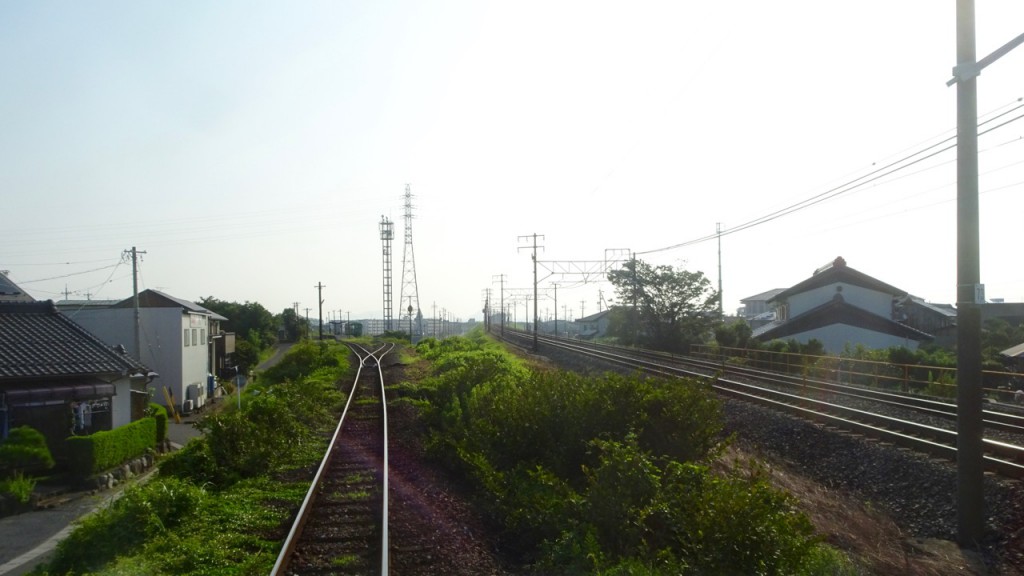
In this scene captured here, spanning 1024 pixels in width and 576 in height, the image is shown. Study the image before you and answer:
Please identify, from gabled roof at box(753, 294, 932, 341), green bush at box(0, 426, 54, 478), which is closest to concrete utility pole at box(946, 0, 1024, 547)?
green bush at box(0, 426, 54, 478)

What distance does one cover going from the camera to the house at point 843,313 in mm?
42000

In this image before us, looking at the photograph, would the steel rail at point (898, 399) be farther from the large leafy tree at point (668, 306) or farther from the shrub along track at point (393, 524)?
the large leafy tree at point (668, 306)

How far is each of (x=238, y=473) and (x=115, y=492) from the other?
783 cm

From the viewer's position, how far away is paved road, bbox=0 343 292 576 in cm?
1113

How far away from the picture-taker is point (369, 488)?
410 inches

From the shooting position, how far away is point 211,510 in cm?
923

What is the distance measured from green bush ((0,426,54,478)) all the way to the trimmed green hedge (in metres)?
0.56

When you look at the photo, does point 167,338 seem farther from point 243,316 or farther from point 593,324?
point 593,324

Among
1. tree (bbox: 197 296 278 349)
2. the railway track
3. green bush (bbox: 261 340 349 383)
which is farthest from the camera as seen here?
tree (bbox: 197 296 278 349)

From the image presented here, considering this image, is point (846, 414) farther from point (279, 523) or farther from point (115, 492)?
point (115, 492)

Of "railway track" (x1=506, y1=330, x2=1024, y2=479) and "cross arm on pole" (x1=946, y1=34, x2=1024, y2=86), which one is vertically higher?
"cross arm on pole" (x1=946, y1=34, x2=1024, y2=86)

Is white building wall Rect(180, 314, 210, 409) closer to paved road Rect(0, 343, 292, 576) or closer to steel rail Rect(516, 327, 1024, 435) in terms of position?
paved road Rect(0, 343, 292, 576)

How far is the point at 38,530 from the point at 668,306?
43.1 metres

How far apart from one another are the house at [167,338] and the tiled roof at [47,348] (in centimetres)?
1020
